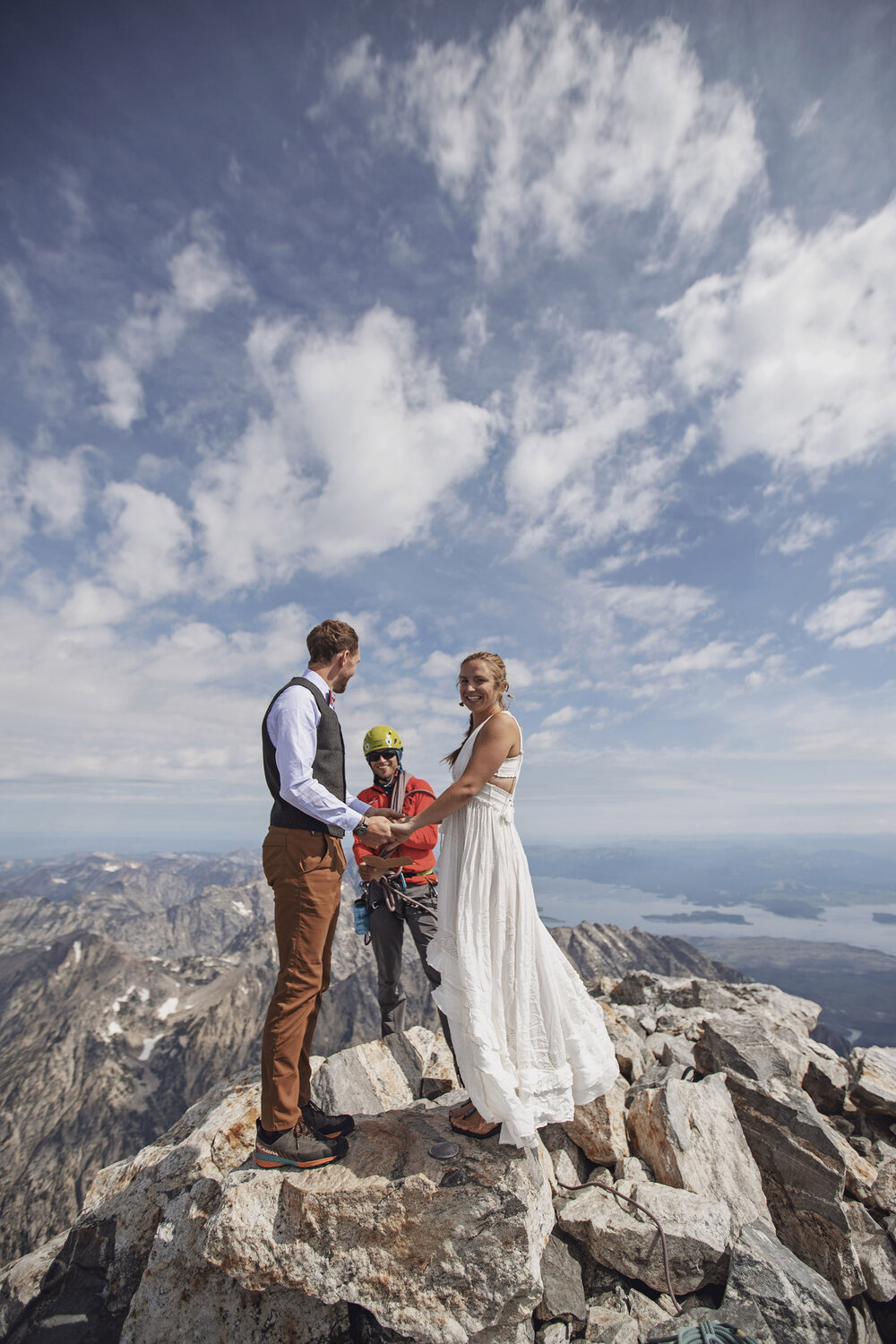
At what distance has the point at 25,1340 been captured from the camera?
641 cm

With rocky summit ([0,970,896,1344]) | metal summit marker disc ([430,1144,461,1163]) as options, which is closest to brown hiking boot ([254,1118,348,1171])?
rocky summit ([0,970,896,1344])

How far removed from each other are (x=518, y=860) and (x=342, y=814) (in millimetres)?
1825

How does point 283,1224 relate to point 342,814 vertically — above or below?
below

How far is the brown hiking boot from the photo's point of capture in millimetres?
5449

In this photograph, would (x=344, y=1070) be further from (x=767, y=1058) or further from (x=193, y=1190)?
(x=767, y=1058)

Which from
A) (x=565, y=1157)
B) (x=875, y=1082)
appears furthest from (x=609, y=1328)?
(x=875, y=1082)

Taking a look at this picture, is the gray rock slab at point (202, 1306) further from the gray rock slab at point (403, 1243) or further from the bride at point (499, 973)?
the bride at point (499, 973)

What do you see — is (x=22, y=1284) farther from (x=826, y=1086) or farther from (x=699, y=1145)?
(x=826, y=1086)

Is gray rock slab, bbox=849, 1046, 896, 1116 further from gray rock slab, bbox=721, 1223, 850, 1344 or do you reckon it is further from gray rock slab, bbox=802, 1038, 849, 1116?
gray rock slab, bbox=721, 1223, 850, 1344

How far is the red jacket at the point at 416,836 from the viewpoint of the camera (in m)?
9.35

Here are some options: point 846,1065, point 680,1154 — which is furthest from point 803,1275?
point 846,1065

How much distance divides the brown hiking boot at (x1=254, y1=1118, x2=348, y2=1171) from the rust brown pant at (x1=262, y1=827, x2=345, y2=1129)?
0.65 feet

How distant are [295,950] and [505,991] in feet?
6.84

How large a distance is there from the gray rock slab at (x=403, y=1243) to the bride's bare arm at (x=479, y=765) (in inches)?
131
